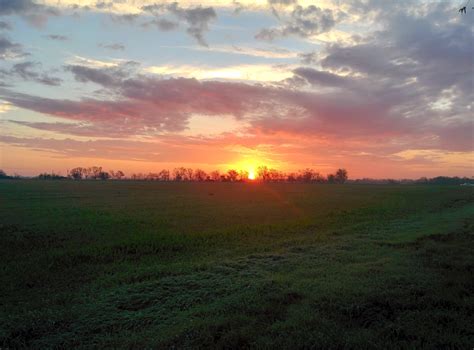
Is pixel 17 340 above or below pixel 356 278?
below

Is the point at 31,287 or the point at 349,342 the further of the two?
the point at 31,287

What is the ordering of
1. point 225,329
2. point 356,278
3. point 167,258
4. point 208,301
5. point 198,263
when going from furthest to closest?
point 167,258, point 198,263, point 356,278, point 208,301, point 225,329

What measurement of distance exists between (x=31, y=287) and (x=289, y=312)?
958 cm

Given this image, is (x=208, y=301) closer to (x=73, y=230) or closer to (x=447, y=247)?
(x=447, y=247)

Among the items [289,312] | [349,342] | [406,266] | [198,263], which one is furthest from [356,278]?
[198,263]

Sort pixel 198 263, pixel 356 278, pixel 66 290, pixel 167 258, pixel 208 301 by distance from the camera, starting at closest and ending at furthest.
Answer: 1. pixel 208 301
2. pixel 356 278
3. pixel 66 290
4. pixel 198 263
5. pixel 167 258

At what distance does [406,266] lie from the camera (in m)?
11.9

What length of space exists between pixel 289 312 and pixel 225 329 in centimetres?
176

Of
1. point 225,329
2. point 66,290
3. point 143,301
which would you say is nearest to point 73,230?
point 66,290

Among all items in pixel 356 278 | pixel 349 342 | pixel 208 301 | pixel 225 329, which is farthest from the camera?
pixel 356 278

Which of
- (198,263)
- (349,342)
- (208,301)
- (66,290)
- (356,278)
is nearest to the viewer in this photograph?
(349,342)

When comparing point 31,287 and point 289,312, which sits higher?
point 289,312

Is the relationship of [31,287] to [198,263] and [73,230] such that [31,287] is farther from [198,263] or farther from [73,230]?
[73,230]

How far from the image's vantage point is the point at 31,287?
1188 cm
